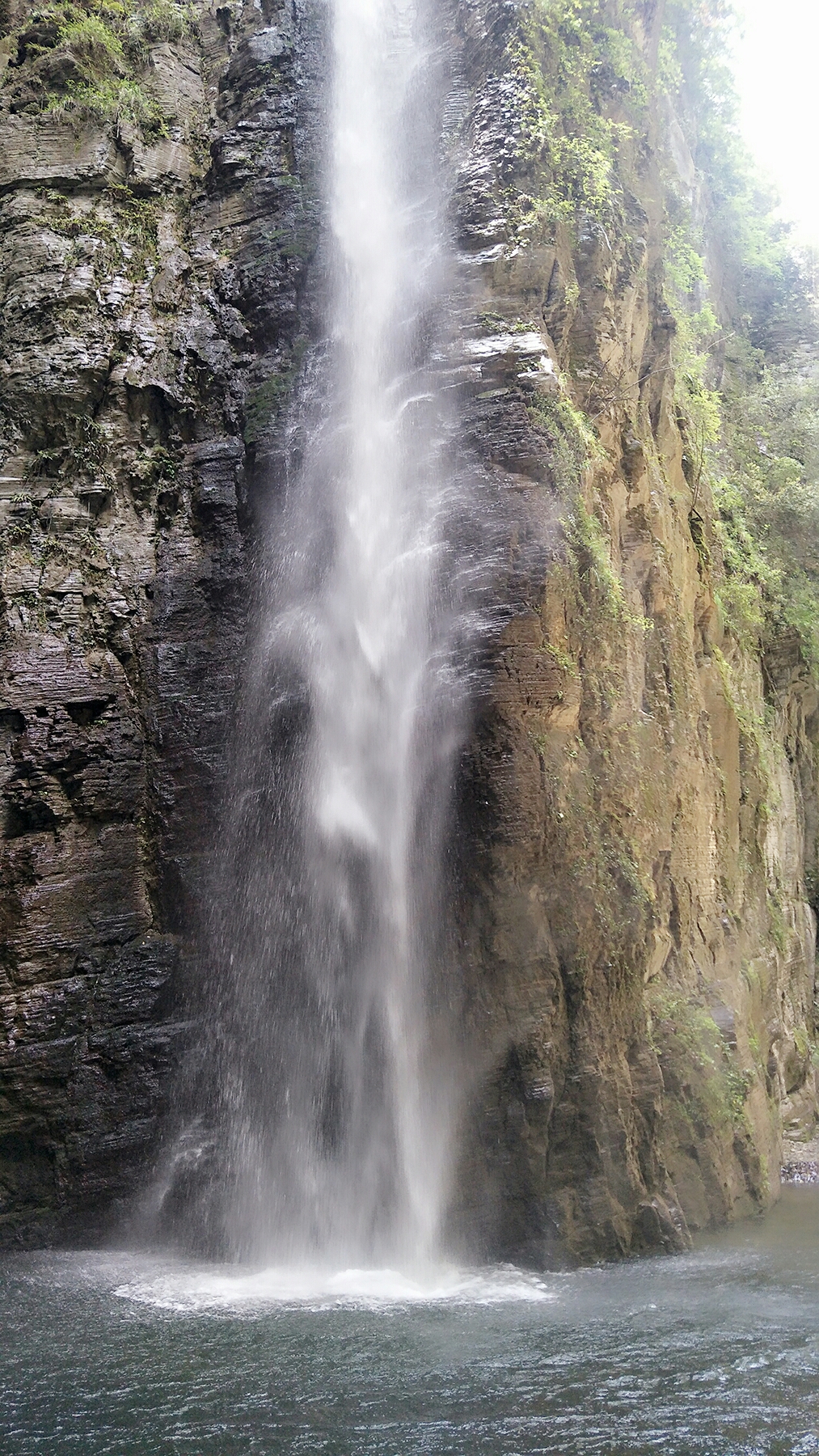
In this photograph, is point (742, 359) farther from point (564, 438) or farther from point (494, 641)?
point (494, 641)

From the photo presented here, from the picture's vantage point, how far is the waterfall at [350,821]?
877 cm

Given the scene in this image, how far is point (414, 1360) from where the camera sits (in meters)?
5.97

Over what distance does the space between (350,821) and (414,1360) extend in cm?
479

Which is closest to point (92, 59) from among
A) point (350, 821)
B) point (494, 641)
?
point (494, 641)

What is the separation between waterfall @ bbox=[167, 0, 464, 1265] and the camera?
8.77 metres

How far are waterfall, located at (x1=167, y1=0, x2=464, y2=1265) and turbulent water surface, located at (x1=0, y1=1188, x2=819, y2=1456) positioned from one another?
0.92m

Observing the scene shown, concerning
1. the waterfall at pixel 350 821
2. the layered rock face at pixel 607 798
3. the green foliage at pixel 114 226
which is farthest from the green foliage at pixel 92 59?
the layered rock face at pixel 607 798

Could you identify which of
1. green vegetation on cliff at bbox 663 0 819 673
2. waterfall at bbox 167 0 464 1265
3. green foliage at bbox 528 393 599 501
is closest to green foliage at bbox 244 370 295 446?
waterfall at bbox 167 0 464 1265

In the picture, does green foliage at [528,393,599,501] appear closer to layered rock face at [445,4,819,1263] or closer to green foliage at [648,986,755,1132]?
layered rock face at [445,4,819,1263]

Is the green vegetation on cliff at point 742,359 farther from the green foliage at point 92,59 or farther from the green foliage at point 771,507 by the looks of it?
the green foliage at point 92,59

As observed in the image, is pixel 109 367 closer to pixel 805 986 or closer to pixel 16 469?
pixel 16 469

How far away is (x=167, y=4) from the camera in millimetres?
15000

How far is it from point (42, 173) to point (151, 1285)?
1218 cm

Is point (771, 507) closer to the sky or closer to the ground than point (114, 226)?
closer to the ground
